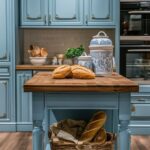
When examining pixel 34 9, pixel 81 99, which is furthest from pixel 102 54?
pixel 34 9

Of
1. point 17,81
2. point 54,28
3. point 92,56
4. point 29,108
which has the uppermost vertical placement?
point 54,28

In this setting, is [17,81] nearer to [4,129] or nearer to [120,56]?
[4,129]

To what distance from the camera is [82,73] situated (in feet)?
8.24

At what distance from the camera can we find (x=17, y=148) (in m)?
4.00

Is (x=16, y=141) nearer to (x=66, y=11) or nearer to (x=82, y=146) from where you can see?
(x=66, y=11)

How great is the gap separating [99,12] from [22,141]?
1999 mm

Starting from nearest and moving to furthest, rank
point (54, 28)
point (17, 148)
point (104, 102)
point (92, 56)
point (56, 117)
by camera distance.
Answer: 1. point (104, 102)
2. point (92, 56)
3. point (56, 117)
4. point (17, 148)
5. point (54, 28)

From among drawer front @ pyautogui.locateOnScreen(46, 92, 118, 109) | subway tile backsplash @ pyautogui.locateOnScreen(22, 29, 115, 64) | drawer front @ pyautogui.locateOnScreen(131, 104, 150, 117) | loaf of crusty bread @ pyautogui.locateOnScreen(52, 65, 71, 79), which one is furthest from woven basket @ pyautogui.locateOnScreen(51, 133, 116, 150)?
subway tile backsplash @ pyautogui.locateOnScreen(22, 29, 115, 64)

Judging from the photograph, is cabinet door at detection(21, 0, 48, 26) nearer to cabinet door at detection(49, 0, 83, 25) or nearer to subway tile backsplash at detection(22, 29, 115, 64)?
cabinet door at detection(49, 0, 83, 25)

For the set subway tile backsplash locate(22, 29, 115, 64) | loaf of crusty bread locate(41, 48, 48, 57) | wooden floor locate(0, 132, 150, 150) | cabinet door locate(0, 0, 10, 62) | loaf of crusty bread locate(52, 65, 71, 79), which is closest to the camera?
loaf of crusty bread locate(52, 65, 71, 79)

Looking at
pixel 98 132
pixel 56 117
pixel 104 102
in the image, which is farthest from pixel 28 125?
pixel 104 102

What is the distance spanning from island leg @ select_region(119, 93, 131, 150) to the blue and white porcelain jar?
0.45 meters

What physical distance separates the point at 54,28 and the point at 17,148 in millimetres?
1934

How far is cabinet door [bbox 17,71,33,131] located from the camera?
4.86m
